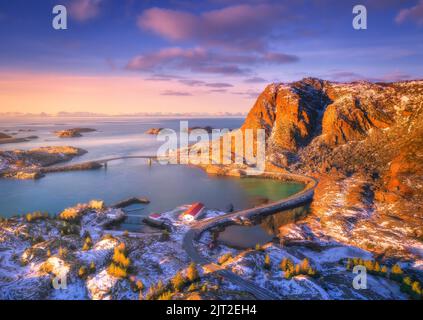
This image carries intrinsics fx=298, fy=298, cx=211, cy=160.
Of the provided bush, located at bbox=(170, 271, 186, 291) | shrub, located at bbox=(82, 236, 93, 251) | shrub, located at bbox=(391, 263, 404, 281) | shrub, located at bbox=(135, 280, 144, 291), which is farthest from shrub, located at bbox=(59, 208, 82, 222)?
shrub, located at bbox=(391, 263, 404, 281)

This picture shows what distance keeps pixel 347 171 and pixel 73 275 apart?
6891 centimetres

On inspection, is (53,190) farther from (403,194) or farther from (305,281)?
(403,194)

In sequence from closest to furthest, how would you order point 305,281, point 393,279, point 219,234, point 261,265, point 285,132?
point 305,281, point 393,279, point 261,265, point 219,234, point 285,132

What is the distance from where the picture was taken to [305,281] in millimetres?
28781

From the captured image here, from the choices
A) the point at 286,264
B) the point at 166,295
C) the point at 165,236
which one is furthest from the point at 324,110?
the point at 166,295

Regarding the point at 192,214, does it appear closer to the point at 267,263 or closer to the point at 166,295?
the point at 267,263

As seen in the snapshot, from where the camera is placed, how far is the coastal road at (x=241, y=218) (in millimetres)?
28659

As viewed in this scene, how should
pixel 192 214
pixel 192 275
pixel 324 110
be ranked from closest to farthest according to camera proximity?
1. pixel 192 275
2. pixel 192 214
3. pixel 324 110

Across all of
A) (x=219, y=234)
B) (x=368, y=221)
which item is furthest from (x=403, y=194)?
(x=219, y=234)

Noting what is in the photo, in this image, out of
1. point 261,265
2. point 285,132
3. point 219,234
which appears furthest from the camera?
point 285,132

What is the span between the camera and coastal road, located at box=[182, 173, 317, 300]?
28659 mm

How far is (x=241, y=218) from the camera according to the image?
Result: 168ft

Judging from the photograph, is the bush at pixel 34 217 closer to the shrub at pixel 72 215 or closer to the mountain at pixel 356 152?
the shrub at pixel 72 215

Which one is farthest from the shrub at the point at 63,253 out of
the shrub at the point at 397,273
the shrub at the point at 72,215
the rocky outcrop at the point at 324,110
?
the rocky outcrop at the point at 324,110
